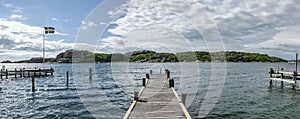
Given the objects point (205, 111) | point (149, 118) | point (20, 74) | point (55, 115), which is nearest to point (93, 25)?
point (55, 115)

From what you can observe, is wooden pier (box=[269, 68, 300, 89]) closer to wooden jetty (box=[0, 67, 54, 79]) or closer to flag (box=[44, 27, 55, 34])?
flag (box=[44, 27, 55, 34])

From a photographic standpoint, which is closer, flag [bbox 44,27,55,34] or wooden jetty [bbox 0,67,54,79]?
wooden jetty [bbox 0,67,54,79]

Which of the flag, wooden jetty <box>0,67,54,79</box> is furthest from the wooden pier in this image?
wooden jetty <box>0,67,54,79</box>

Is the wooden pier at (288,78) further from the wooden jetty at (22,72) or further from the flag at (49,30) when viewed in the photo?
the wooden jetty at (22,72)

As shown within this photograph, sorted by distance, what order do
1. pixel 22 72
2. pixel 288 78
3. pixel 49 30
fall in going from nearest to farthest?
pixel 288 78, pixel 22 72, pixel 49 30

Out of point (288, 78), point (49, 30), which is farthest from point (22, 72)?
point (288, 78)

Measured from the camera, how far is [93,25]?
22703 mm

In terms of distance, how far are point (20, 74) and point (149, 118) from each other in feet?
148

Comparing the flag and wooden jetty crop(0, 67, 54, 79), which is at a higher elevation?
the flag

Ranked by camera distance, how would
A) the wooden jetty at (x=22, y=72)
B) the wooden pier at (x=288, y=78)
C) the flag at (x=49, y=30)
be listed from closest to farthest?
the wooden pier at (x=288, y=78), the wooden jetty at (x=22, y=72), the flag at (x=49, y=30)

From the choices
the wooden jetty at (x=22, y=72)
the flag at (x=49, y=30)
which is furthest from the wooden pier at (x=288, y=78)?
the wooden jetty at (x=22, y=72)

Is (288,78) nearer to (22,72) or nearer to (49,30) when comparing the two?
(49,30)

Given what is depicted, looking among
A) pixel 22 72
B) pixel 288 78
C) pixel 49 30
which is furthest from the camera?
pixel 49 30

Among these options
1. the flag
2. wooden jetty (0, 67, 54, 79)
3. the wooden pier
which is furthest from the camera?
the flag
